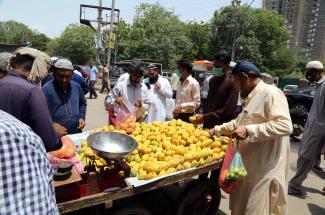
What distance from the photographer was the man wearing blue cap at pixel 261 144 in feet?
10.4

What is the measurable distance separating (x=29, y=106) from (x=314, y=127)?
13.5ft

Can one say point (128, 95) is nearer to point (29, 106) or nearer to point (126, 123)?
point (126, 123)

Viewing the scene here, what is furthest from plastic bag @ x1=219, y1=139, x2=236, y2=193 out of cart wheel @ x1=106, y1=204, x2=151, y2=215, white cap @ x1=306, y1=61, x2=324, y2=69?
white cap @ x1=306, y1=61, x2=324, y2=69

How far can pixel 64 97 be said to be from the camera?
13.9ft

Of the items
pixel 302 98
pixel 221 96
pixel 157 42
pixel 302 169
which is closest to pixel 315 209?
pixel 302 169

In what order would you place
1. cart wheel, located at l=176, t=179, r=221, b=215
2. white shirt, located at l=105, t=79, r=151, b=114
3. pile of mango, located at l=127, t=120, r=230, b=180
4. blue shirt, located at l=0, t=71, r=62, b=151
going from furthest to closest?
white shirt, located at l=105, t=79, r=151, b=114
cart wheel, located at l=176, t=179, r=221, b=215
pile of mango, located at l=127, t=120, r=230, b=180
blue shirt, located at l=0, t=71, r=62, b=151

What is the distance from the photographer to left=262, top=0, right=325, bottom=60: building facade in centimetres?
7269

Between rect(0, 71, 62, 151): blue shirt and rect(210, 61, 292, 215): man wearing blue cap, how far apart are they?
1689 mm

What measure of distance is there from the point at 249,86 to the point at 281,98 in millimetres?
324

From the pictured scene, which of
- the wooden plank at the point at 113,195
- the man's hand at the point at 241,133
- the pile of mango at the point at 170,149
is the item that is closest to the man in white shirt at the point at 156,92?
the pile of mango at the point at 170,149

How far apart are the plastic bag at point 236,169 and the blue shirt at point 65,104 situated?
86.1 inches

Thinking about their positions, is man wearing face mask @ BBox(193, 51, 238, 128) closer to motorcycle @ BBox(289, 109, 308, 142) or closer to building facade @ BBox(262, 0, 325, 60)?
motorcycle @ BBox(289, 109, 308, 142)

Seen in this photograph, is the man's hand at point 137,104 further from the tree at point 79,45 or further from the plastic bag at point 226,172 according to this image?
the tree at point 79,45

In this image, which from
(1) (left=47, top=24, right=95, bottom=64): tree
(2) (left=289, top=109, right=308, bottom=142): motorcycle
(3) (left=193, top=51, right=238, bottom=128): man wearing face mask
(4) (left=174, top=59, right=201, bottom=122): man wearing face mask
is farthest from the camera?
(1) (left=47, top=24, right=95, bottom=64): tree
